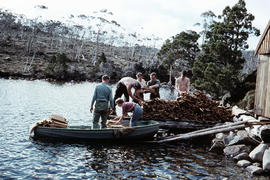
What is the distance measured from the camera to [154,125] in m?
12.6

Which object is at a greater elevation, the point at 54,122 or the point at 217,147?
the point at 54,122

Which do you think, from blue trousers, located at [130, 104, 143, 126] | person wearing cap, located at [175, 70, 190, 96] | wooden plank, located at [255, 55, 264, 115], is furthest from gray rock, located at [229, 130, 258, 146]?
person wearing cap, located at [175, 70, 190, 96]

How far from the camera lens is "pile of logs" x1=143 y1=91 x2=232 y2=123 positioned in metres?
14.3

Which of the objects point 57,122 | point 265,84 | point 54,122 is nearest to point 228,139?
point 265,84

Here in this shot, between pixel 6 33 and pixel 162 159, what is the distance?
118723 mm

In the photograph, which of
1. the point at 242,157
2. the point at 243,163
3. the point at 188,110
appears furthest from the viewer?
the point at 188,110

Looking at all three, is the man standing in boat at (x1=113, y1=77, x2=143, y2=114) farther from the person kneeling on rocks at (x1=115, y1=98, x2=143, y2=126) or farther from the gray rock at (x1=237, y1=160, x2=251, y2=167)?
the gray rock at (x1=237, y1=160, x2=251, y2=167)

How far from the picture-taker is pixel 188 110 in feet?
47.6

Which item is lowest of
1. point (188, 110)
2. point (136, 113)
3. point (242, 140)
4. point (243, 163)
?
point (243, 163)

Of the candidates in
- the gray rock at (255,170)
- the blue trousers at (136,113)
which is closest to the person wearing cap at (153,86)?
the blue trousers at (136,113)

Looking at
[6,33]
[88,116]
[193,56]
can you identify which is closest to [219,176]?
[88,116]

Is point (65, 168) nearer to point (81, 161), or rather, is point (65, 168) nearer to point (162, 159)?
point (81, 161)

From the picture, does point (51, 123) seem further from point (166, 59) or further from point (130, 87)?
point (166, 59)

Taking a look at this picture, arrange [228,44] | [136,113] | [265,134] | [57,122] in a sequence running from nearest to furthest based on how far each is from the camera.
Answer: [265,134] < [57,122] < [136,113] < [228,44]
